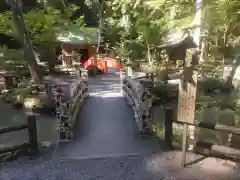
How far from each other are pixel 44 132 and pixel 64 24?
30.0ft

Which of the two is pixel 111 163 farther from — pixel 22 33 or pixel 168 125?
pixel 22 33

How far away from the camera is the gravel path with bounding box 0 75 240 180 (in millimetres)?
4891

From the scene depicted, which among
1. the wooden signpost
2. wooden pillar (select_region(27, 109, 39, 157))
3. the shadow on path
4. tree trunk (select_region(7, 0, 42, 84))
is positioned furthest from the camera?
tree trunk (select_region(7, 0, 42, 84))

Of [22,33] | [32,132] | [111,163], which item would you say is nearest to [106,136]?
[111,163]

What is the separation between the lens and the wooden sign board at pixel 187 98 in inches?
216

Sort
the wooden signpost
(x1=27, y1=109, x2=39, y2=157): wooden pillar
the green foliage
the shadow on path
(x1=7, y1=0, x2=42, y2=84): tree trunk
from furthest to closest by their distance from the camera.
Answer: the green foliage < (x1=7, y1=0, x2=42, y2=84): tree trunk < the shadow on path < (x1=27, y1=109, x2=39, y2=157): wooden pillar < the wooden signpost

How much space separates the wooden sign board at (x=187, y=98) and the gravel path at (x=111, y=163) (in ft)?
2.41

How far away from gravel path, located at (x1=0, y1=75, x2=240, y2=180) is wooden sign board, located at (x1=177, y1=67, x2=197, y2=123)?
73cm

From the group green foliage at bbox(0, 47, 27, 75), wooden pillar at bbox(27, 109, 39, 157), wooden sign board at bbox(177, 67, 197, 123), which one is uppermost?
green foliage at bbox(0, 47, 27, 75)

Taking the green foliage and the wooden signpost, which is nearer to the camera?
the wooden signpost

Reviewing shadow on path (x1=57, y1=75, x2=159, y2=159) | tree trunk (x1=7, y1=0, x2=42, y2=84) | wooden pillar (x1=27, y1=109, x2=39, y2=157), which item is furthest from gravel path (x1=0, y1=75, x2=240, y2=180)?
tree trunk (x1=7, y1=0, x2=42, y2=84)

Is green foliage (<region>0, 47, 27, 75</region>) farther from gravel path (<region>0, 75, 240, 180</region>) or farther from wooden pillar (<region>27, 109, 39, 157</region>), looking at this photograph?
wooden pillar (<region>27, 109, 39, 157</region>)

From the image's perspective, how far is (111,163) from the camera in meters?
5.38

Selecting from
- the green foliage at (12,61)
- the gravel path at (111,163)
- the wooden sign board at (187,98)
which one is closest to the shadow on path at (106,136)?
the gravel path at (111,163)
